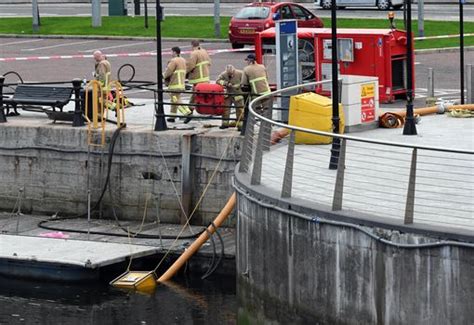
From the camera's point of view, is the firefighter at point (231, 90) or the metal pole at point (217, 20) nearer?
the firefighter at point (231, 90)

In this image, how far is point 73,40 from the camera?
47.6 meters

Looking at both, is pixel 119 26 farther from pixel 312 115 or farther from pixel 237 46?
pixel 312 115

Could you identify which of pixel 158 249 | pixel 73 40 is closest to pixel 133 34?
pixel 73 40

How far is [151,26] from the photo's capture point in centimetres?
4997

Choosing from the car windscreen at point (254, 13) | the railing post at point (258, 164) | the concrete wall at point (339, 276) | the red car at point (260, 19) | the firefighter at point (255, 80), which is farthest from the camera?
the car windscreen at point (254, 13)

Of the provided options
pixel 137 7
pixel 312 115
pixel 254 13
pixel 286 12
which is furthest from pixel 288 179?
pixel 137 7

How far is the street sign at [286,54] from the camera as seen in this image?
25438 mm

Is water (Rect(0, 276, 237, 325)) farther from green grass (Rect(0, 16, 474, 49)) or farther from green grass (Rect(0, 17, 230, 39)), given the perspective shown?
green grass (Rect(0, 17, 230, 39))

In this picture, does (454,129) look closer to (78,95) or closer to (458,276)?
(78,95)

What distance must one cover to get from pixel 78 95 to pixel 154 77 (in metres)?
9.00

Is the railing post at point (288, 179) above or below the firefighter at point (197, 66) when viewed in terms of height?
below

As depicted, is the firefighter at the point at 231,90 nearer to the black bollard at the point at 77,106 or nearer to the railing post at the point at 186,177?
the railing post at the point at 186,177

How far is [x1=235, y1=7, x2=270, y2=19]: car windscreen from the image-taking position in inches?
1714

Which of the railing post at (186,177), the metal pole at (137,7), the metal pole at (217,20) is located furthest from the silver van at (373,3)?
the railing post at (186,177)
